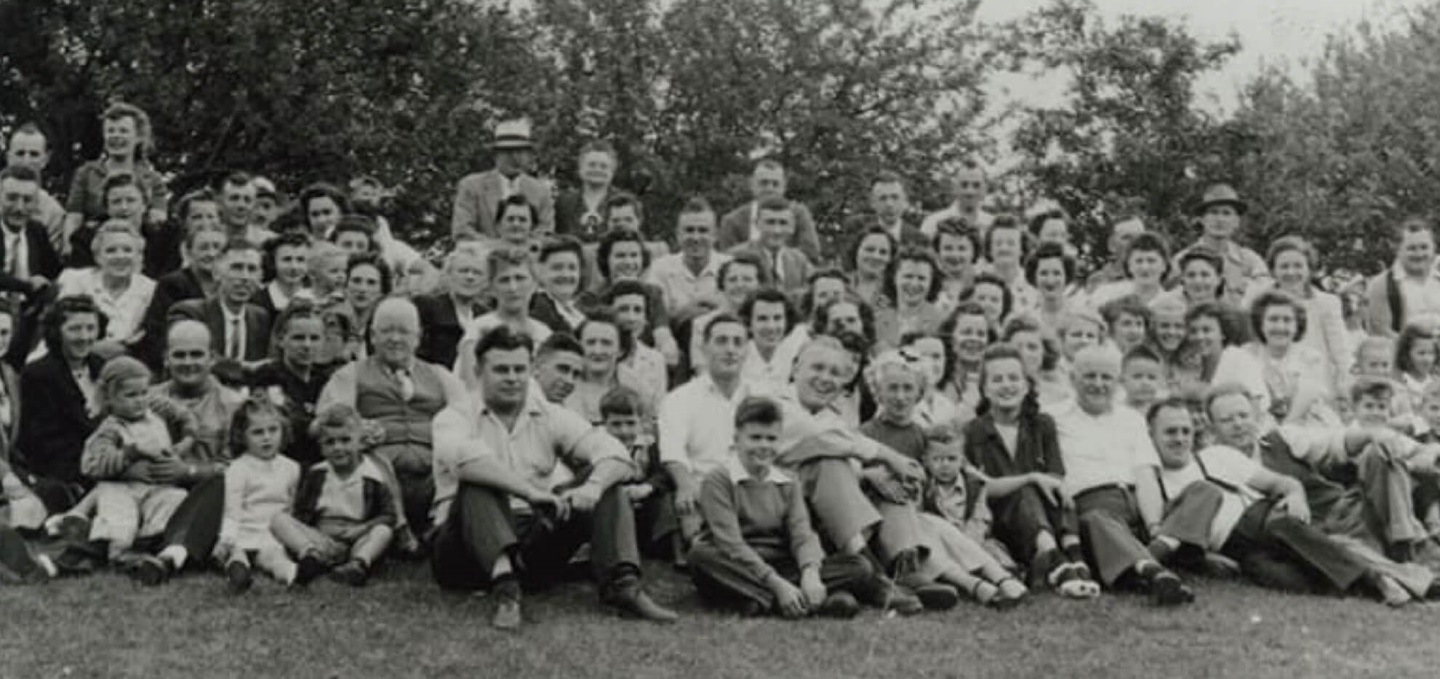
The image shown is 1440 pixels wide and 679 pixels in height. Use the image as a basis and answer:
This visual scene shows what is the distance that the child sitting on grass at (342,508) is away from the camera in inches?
331

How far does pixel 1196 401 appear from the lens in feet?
32.3

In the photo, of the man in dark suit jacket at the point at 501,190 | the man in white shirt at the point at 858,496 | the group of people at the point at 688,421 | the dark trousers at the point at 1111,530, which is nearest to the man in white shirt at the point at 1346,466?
the group of people at the point at 688,421

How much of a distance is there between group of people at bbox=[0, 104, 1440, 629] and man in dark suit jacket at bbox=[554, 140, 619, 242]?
1195mm

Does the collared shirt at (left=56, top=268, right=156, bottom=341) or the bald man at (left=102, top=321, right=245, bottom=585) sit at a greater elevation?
the collared shirt at (left=56, top=268, right=156, bottom=341)

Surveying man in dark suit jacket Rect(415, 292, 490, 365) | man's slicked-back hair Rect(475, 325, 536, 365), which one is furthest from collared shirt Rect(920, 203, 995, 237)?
man's slicked-back hair Rect(475, 325, 536, 365)

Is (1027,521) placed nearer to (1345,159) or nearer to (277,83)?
(277,83)

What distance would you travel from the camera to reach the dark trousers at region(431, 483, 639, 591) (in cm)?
786

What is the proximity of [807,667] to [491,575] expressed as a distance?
154cm

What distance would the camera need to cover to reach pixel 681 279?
11.6 metres

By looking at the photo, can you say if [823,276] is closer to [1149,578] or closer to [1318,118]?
[1149,578]

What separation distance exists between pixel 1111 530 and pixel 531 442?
298 centimetres

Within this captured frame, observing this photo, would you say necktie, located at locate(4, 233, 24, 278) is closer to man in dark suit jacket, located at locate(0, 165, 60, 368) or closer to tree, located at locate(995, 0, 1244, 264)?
man in dark suit jacket, located at locate(0, 165, 60, 368)

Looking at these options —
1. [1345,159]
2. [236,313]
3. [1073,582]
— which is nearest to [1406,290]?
[1073,582]

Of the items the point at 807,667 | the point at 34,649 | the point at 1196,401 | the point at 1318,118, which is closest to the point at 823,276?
the point at 1196,401
